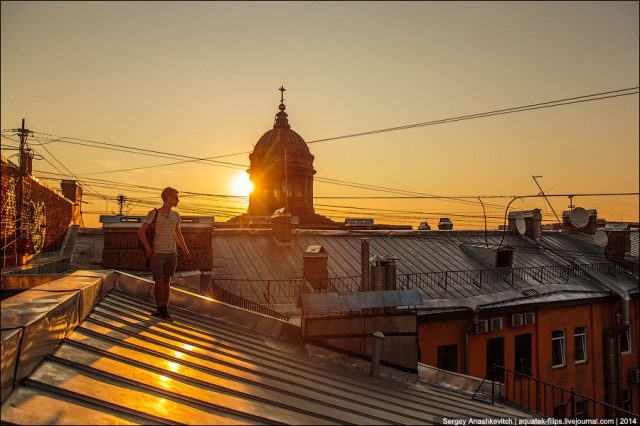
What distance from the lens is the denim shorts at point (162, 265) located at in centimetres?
644

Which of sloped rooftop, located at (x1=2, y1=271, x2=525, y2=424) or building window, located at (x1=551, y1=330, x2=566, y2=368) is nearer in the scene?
sloped rooftop, located at (x1=2, y1=271, x2=525, y2=424)

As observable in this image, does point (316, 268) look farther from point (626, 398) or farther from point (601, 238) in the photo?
point (601, 238)

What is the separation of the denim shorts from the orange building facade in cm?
1134

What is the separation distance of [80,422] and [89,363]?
43.4 inches

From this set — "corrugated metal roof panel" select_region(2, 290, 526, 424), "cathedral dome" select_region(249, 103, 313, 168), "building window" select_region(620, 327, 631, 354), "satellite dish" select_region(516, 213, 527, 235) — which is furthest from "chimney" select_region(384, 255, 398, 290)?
"cathedral dome" select_region(249, 103, 313, 168)

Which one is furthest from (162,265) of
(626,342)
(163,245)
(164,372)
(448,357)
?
(626,342)

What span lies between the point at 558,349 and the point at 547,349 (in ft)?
3.43

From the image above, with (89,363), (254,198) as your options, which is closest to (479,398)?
(89,363)

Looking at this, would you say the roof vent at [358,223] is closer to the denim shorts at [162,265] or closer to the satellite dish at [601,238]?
the satellite dish at [601,238]

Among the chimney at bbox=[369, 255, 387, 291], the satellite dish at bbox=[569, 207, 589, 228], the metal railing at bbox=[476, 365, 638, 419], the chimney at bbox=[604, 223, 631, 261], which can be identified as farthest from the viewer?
the satellite dish at bbox=[569, 207, 589, 228]

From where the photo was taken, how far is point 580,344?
67.4 ft

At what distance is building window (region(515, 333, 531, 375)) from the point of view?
18766 mm

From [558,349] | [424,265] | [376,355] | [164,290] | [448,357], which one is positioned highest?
[164,290]

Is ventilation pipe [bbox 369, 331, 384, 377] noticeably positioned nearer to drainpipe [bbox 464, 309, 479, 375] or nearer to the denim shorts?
the denim shorts
